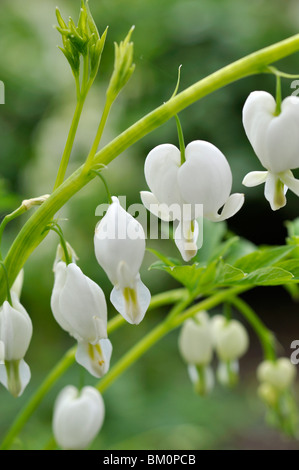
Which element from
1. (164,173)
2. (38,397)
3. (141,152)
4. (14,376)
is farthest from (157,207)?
(141,152)

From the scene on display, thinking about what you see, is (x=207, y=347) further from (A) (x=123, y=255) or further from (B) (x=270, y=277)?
(A) (x=123, y=255)

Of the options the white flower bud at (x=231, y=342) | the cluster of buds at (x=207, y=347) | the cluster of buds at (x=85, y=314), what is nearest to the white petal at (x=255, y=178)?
the cluster of buds at (x=85, y=314)

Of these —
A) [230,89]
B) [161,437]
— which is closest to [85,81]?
[161,437]

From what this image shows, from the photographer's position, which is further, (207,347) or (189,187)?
(207,347)

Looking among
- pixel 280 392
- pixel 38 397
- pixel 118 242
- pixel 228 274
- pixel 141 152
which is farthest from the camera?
pixel 141 152

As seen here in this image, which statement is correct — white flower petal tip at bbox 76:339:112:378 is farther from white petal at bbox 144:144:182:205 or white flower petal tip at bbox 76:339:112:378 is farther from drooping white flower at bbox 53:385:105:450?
drooping white flower at bbox 53:385:105:450

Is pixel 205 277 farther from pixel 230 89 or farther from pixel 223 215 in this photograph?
pixel 230 89
